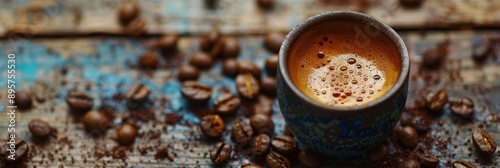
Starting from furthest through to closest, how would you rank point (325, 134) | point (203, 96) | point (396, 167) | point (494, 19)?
point (494, 19)
point (203, 96)
point (396, 167)
point (325, 134)

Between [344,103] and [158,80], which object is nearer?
[344,103]

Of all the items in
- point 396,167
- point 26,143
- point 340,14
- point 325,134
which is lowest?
point 26,143

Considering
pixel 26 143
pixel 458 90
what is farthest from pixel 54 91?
pixel 458 90

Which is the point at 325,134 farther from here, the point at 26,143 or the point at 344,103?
the point at 26,143

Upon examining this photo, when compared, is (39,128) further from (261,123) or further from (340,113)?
(340,113)

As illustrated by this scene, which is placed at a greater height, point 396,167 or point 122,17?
point 122,17

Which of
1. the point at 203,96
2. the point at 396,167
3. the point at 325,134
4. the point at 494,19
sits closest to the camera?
the point at 325,134
